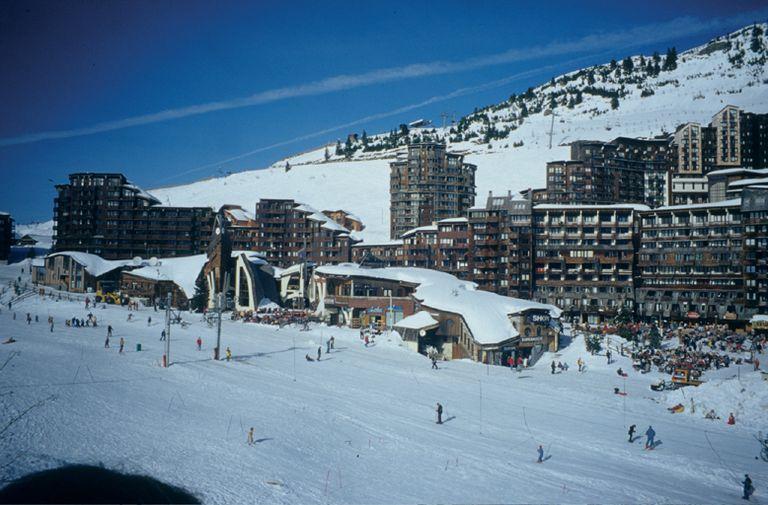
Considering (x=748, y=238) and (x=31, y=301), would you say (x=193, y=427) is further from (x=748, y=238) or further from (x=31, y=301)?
(x=748, y=238)

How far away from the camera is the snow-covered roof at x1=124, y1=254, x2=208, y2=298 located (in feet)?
268

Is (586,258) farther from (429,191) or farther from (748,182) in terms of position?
(429,191)

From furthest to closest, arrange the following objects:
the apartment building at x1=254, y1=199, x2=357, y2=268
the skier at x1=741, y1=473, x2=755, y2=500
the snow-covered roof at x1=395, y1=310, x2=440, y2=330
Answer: the apartment building at x1=254, y1=199, x2=357, y2=268
the snow-covered roof at x1=395, y1=310, x2=440, y2=330
the skier at x1=741, y1=473, x2=755, y2=500

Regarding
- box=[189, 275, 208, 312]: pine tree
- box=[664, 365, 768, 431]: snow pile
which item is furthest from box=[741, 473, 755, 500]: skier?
box=[189, 275, 208, 312]: pine tree

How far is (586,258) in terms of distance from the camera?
267ft

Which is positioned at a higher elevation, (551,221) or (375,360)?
(551,221)

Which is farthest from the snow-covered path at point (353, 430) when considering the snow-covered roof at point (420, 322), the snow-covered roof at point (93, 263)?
the snow-covered roof at point (93, 263)

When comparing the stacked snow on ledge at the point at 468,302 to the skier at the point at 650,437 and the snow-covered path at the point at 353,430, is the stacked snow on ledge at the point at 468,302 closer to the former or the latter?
the snow-covered path at the point at 353,430

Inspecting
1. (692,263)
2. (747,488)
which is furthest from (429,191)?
(747,488)

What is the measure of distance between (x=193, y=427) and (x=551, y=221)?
216 feet

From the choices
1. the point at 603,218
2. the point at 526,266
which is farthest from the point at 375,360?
the point at 603,218

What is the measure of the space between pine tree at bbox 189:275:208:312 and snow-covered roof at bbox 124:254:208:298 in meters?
1.43

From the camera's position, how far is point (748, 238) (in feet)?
241

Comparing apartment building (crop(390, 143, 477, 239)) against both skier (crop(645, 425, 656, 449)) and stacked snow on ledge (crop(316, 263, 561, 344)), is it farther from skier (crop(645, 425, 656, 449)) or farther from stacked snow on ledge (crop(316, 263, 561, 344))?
skier (crop(645, 425, 656, 449))
